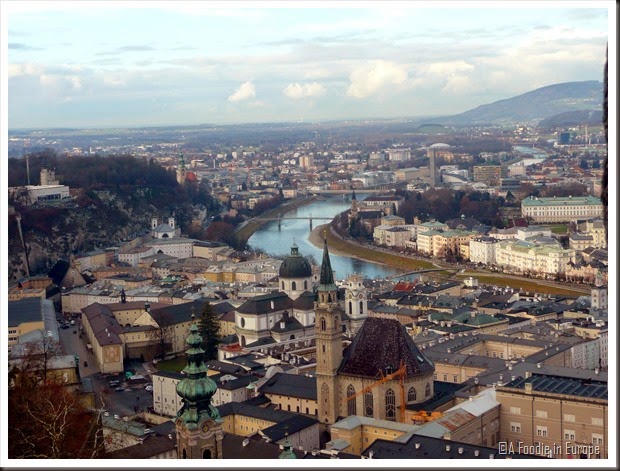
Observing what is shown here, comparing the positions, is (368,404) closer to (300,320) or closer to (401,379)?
(401,379)

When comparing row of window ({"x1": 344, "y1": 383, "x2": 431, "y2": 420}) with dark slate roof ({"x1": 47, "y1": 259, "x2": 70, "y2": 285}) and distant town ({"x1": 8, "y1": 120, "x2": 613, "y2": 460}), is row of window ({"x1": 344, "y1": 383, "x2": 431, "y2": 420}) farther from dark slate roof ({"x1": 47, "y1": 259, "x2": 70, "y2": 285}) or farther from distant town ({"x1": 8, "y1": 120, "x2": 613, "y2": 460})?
dark slate roof ({"x1": 47, "y1": 259, "x2": 70, "y2": 285})

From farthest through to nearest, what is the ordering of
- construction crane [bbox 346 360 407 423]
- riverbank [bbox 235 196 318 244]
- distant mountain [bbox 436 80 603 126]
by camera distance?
distant mountain [bbox 436 80 603 126] < riverbank [bbox 235 196 318 244] < construction crane [bbox 346 360 407 423]

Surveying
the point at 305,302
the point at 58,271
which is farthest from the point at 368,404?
the point at 58,271

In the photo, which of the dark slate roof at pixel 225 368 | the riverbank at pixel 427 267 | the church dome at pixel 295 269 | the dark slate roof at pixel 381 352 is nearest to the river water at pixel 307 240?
the riverbank at pixel 427 267

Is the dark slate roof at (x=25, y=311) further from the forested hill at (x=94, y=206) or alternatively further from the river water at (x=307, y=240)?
the river water at (x=307, y=240)

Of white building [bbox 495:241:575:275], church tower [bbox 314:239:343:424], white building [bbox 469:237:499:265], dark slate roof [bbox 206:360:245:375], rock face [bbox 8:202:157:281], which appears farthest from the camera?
rock face [bbox 8:202:157:281]


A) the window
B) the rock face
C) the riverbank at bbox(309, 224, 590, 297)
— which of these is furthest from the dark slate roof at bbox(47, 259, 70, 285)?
the window

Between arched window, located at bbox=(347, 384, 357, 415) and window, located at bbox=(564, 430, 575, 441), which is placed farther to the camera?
arched window, located at bbox=(347, 384, 357, 415)
